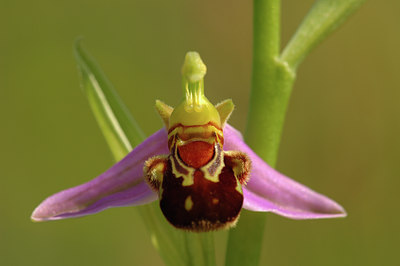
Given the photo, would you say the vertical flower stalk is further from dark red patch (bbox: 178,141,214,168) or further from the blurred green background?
the blurred green background

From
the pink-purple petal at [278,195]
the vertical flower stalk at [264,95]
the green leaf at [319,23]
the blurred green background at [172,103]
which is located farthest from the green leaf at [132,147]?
the blurred green background at [172,103]

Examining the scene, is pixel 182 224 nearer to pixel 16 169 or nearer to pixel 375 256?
pixel 375 256

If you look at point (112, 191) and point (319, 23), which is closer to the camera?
point (112, 191)

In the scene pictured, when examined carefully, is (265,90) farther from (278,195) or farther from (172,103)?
(172,103)

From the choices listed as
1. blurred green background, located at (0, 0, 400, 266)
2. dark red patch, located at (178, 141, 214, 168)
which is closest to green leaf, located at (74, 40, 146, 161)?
dark red patch, located at (178, 141, 214, 168)

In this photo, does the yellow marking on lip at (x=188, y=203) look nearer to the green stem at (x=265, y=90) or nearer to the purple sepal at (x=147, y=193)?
the purple sepal at (x=147, y=193)

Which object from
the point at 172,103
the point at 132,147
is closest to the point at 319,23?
the point at 132,147
